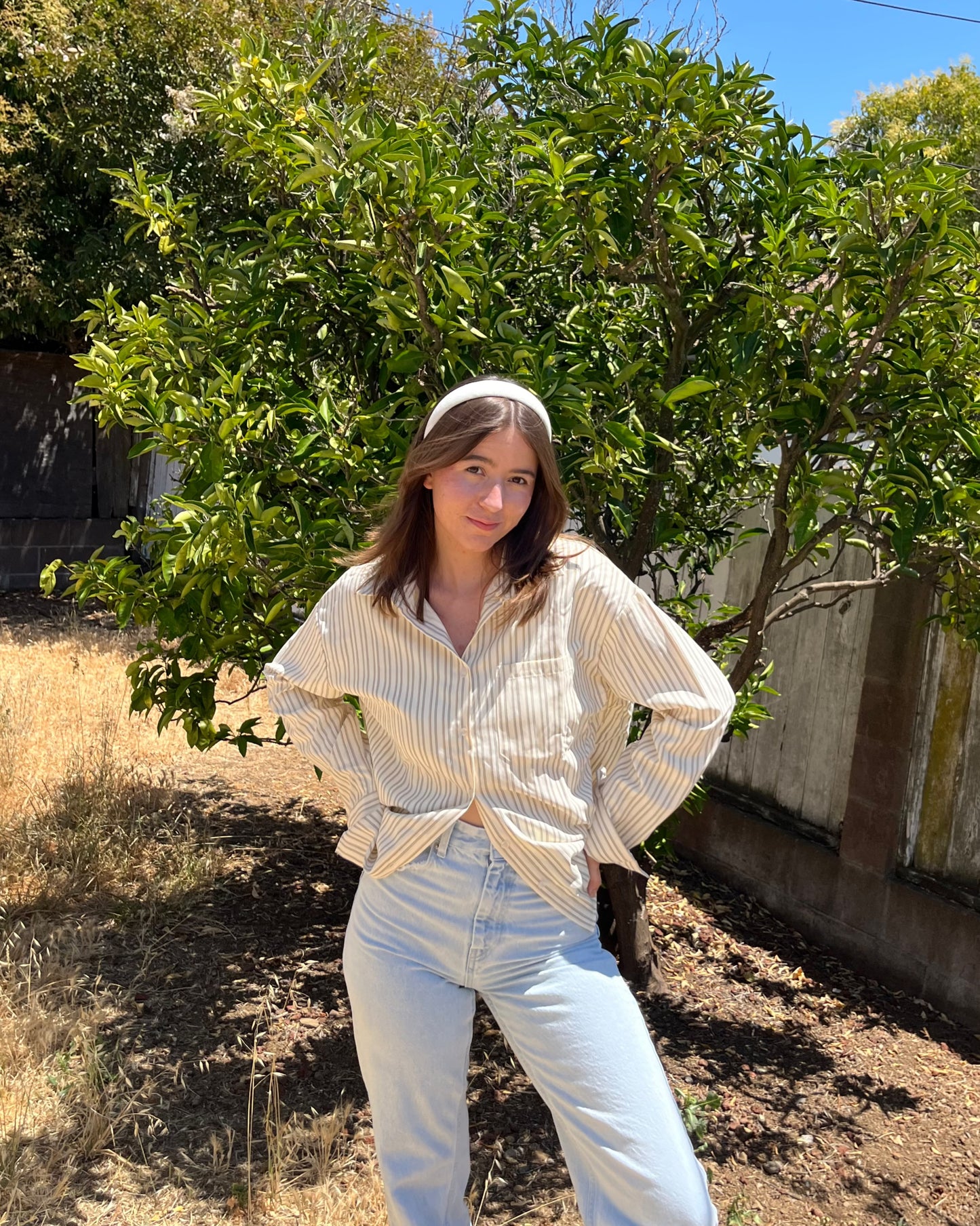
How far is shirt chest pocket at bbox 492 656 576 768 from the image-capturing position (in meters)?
2.00

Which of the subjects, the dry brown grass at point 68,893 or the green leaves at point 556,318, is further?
the dry brown grass at point 68,893

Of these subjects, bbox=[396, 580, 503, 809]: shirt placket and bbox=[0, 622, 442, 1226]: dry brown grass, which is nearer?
bbox=[396, 580, 503, 809]: shirt placket

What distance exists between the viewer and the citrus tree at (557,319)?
2.73 meters

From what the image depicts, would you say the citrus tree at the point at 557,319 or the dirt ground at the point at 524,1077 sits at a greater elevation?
the citrus tree at the point at 557,319

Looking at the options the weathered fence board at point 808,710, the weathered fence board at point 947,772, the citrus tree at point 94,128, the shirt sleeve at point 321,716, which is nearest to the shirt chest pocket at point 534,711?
the shirt sleeve at point 321,716

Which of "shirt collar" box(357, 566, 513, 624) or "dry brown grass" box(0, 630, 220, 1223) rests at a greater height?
"shirt collar" box(357, 566, 513, 624)

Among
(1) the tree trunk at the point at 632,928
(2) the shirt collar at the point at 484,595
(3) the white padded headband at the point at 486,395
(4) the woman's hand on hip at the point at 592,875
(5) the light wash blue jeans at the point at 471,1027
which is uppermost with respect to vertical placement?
(3) the white padded headband at the point at 486,395

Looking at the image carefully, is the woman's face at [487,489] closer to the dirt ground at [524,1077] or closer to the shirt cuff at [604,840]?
the shirt cuff at [604,840]

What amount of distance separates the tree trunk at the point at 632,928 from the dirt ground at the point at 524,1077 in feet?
0.32

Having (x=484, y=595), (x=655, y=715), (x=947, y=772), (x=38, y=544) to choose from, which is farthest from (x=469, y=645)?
(x=38, y=544)

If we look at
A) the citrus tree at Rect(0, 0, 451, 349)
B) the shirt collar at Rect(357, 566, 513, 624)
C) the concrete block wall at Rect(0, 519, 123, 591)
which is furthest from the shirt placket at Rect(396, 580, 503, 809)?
the concrete block wall at Rect(0, 519, 123, 591)

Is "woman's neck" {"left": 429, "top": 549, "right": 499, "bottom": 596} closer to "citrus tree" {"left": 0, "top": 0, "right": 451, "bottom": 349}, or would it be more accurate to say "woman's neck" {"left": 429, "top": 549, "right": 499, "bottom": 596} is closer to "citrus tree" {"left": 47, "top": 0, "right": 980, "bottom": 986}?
"citrus tree" {"left": 47, "top": 0, "right": 980, "bottom": 986}

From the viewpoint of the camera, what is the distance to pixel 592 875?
6.88ft

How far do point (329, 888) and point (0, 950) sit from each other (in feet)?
4.52
